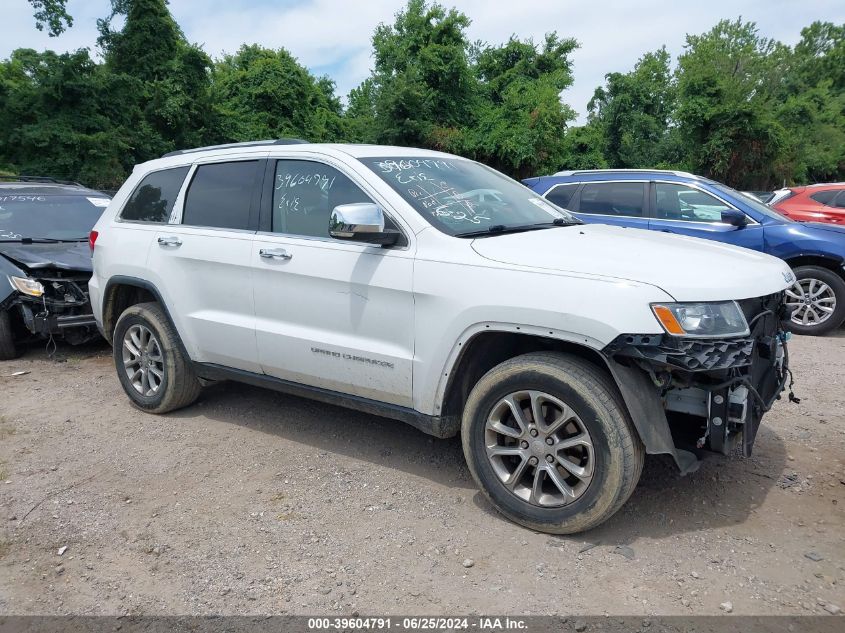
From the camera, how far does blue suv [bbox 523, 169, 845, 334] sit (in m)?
7.05

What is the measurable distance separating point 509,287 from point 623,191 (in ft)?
17.9

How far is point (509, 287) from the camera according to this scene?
3043 mm

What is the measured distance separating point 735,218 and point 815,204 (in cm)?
300

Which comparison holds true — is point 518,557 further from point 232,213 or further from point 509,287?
point 232,213

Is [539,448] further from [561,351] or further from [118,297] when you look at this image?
[118,297]

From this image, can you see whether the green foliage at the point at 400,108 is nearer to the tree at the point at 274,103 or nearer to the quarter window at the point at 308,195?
the tree at the point at 274,103

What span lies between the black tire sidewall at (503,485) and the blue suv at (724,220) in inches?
200

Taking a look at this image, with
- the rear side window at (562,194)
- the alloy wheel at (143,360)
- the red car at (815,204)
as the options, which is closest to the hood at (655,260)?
the alloy wheel at (143,360)

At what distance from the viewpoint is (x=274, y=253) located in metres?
3.92

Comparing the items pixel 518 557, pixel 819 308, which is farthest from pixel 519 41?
pixel 518 557

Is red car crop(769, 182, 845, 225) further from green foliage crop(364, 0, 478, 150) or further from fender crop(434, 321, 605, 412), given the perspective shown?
green foliage crop(364, 0, 478, 150)

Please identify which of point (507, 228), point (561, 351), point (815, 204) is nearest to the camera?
point (561, 351)

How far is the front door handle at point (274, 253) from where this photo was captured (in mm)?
3863

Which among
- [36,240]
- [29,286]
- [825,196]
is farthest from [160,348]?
[825,196]
